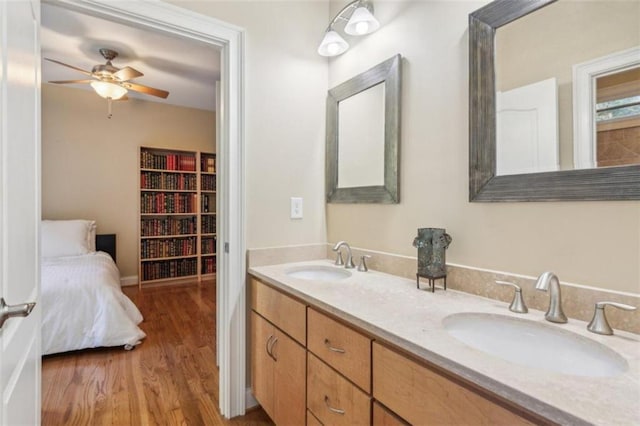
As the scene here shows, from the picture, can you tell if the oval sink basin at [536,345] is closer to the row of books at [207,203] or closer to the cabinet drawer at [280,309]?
the cabinet drawer at [280,309]

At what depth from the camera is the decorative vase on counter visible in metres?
1.30

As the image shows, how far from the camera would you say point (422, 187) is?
147 centimetres

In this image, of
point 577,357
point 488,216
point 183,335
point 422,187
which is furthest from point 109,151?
point 577,357

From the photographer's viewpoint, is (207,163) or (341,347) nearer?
(341,347)

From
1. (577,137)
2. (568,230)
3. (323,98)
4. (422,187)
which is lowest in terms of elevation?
(568,230)

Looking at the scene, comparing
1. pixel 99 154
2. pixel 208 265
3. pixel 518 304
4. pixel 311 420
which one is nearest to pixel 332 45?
pixel 518 304

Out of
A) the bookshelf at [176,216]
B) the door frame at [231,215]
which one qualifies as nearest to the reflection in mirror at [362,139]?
the door frame at [231,215]

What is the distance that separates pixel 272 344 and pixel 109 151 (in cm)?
391

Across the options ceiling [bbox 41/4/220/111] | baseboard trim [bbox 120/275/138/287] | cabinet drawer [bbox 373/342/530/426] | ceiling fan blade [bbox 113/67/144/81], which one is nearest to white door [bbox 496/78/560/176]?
cabinet drawer [bbox 373/342/530/426]

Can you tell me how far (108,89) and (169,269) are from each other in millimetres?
2445

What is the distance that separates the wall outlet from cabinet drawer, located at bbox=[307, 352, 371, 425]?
86 cm

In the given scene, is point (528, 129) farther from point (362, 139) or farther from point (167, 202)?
point (167, 202)

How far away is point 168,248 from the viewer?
4531 mm

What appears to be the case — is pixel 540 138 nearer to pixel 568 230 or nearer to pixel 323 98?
pixel 568 230
